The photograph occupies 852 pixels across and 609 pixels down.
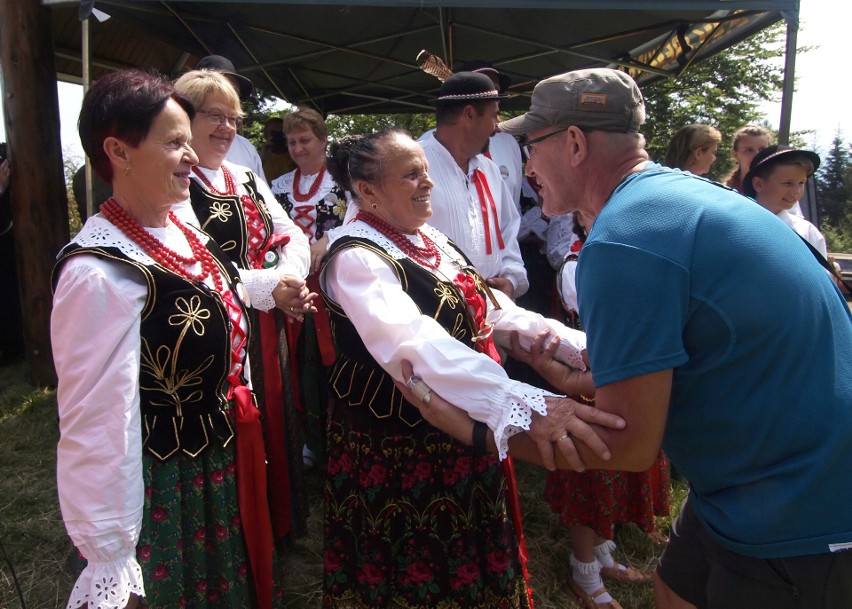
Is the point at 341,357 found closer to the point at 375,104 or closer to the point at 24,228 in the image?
the point at 24,228

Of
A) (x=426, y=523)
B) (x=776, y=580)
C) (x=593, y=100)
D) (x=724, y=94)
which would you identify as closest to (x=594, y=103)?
(x=593, y=100)

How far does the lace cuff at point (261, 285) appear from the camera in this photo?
8.11ft

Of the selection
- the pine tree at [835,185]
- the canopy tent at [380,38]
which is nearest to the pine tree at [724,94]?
the canopy tent at [380,38]

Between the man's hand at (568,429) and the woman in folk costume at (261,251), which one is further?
the woman in folk costume at (261,251)

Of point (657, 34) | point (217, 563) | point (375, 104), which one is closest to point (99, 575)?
point (217, 563)

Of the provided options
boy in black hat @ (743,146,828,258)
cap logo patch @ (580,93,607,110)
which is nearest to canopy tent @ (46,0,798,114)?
boy in black hat @ (743,146,828,258)

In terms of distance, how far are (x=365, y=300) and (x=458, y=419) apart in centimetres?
44

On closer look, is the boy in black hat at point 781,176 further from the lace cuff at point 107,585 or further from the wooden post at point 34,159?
the wooden post at point 34,159

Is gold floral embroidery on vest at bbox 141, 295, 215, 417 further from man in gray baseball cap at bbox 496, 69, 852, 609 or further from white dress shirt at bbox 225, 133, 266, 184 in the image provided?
white dress shirt at bbox 225, 133, 266, 184

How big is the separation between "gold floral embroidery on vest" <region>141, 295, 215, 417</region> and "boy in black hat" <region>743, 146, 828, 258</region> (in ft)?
10.1

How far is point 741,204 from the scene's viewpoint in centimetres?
138

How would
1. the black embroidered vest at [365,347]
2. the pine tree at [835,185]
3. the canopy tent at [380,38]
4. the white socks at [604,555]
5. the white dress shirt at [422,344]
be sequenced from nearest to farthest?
1. the white dress shirt at [422,344]
2. the black embroidered vest at [365,347]
3. the white socks at [604,555]
4. the canopy tent at [380,38]
5. the pine tree at [835,185]

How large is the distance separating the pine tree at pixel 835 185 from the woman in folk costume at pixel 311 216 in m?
23.0

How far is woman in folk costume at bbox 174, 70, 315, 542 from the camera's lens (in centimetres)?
253
